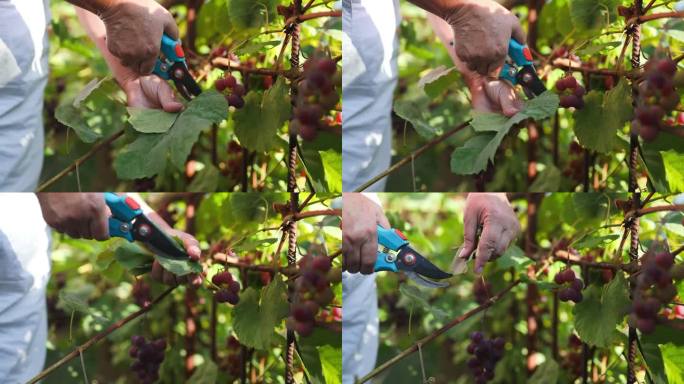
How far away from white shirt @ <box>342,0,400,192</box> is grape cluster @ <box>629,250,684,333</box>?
0.70 metres

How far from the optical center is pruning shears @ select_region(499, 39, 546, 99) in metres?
2.47

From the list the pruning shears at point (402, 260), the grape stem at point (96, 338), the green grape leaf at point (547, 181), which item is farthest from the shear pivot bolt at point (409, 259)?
A: the grape stem at point (96, 338)

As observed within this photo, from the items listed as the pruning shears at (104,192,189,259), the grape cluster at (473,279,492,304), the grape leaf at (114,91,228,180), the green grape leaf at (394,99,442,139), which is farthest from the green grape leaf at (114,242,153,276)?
the grape cluster at (473,279,492,304)

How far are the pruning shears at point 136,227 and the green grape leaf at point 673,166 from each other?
1.26 metres

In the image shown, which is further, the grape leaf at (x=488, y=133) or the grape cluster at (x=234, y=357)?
the grape cluster at (x=234, y=357)

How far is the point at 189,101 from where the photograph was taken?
246 cm

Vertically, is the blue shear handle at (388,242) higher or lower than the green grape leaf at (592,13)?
lower

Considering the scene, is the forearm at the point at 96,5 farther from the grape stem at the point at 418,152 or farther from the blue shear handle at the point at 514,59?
the blue shear handle at the point at 514,59

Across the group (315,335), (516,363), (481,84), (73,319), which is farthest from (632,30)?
(73,319)

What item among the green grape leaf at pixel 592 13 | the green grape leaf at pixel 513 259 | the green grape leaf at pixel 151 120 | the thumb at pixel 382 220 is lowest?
the green grape leaf at pixel 513 259

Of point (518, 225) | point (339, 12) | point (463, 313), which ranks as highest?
point (339, 12)

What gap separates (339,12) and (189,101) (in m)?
0.45

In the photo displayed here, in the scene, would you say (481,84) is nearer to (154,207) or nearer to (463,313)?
(463,313)

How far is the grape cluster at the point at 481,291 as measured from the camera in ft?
8.29
